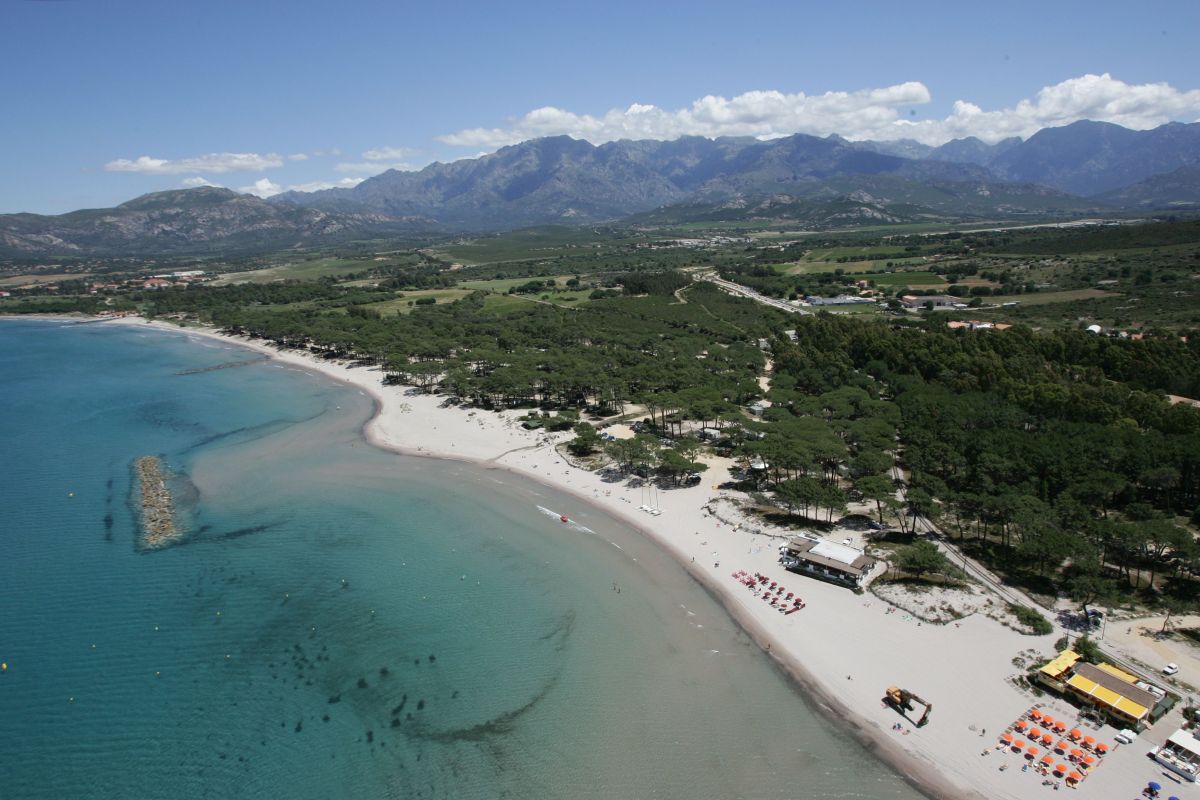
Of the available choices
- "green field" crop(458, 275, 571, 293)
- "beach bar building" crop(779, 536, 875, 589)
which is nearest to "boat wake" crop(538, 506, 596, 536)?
"beach bar building" crop(779, 536, 875, 589)

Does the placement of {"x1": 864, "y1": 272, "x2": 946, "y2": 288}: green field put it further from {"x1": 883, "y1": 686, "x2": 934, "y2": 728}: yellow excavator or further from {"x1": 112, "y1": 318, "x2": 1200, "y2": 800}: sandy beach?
{"x1": 883, "y1": 686, "x2": 934, "y2": 728}: yellow excavator

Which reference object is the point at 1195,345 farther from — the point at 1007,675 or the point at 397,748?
the point at 397,748

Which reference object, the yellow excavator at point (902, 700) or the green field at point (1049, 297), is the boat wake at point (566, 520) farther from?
the green field at point (1049, 297)

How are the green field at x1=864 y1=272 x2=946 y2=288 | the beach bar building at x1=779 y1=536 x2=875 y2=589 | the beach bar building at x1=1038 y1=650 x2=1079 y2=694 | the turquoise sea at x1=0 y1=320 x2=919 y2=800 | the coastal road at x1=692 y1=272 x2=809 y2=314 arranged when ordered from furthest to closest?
1. the green field at x1=864 y1=272 x2=946 y2=288
2. the coastal road at x1=692 y1=272 x2=809 y2=314
3. the beach bar building at x1=779 y1=536 x2=875 y2=589
4. the beach bar building at x1=1038 y1=650 x2=1079 y2=694
5. the turquoise sea at x1=0 y1=320 x2=919 y2=800

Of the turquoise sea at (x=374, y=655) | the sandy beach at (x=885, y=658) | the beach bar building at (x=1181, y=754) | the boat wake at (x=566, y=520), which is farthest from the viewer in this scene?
the boat wake at (x=566, y=520)

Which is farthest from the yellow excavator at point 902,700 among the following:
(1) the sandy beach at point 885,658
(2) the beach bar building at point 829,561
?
(2) the beach bar building at point 829,561

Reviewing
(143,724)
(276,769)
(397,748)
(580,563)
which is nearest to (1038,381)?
(580,563)

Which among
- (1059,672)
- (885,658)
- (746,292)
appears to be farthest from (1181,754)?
(746,292)
